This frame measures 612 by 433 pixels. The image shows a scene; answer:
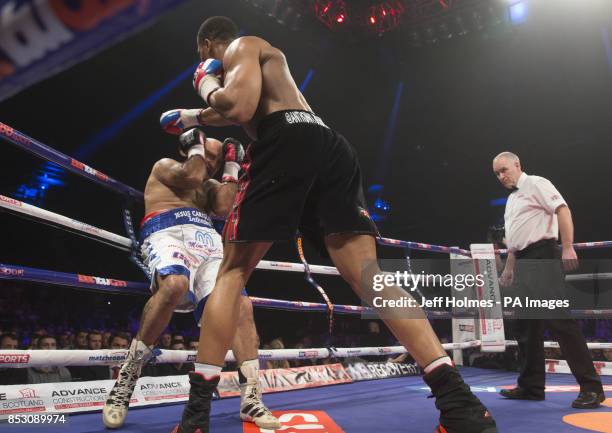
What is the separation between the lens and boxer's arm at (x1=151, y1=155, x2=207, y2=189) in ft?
7.33

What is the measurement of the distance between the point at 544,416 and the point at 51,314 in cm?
602

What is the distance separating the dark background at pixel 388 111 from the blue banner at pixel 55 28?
5751 mm

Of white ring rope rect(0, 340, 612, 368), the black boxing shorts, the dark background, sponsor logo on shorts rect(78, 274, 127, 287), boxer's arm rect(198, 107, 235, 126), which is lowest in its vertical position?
white ring rope rect(0, 340, 612, 368)

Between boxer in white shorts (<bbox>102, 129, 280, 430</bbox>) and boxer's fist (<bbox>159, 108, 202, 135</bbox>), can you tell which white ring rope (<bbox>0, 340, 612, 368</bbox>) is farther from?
boxer's fist (<bbox>159, 108, 202, 135</bbox>)

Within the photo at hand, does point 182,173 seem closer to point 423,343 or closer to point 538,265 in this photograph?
point 423,343

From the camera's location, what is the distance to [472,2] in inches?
251

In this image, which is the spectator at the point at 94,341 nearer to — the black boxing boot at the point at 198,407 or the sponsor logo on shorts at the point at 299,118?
the black boxing boot at the point at 198,407

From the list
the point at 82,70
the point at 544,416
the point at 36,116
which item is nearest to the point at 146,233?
the point at 544,416

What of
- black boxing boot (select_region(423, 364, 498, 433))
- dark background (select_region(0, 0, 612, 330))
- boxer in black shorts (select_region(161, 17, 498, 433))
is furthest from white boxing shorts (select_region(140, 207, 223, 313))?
dark background (select_region(0, 0, 612, 330))

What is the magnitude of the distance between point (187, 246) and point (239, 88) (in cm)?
99

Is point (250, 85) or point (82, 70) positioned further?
point (82, 70)

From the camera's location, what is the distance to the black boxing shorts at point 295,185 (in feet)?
4.66

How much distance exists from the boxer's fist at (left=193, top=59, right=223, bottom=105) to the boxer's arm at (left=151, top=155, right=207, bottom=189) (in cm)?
68

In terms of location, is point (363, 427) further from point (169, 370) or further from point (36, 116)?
point (36, 116)
